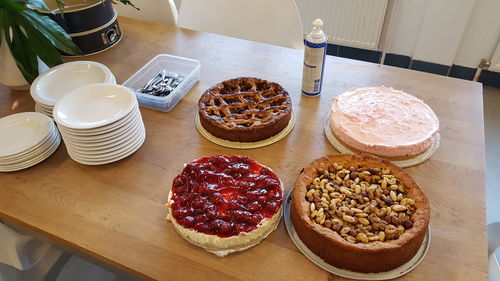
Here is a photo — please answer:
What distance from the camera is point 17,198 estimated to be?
3.65 ft

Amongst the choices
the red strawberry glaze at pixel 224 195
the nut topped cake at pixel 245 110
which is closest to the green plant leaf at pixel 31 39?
the nut topped cake at pixel 245 110

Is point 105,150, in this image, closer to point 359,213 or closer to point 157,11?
point 359,213

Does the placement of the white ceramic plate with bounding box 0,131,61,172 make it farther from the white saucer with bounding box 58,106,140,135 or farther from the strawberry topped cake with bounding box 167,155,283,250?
the strawberry topped cake with bounding box 167,155,283,250

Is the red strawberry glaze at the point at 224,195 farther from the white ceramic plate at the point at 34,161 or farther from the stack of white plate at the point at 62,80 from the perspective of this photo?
the stack of white plate at the point at 62,80

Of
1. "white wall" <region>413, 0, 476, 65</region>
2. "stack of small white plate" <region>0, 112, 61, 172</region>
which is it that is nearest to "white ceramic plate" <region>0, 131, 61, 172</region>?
"stack of small white plate" <region>0, 112, 61, 172</region>

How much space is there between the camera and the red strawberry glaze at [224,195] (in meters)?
0.96

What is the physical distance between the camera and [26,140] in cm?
122

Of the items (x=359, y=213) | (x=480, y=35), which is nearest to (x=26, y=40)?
(x=359, y=213)

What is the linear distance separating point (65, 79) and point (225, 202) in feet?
2.91

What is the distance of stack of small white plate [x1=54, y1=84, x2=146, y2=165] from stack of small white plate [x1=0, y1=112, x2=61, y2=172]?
0.31 feet

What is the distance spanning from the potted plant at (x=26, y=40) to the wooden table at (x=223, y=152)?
0.13m

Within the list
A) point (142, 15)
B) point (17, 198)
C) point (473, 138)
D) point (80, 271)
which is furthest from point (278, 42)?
point (80, 271)

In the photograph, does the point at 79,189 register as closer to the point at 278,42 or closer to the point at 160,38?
the point at 160,38

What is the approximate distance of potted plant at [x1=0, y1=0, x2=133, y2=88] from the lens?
4.31 ft
